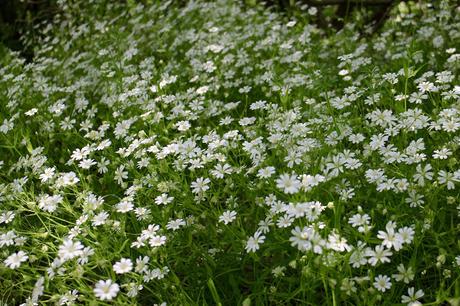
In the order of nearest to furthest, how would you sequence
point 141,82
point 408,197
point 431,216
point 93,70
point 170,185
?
point 431,216 → point 408,197 → point 170,185 → point 141,82 → point 93,70

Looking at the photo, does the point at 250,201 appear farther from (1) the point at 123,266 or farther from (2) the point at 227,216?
(1) the point at 123,266

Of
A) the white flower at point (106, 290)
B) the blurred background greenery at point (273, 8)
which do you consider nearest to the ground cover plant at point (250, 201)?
the white flower at point (106, 290)

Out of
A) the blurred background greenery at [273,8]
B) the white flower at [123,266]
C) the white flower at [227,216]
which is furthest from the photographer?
the blurred background greenery at [273,8]

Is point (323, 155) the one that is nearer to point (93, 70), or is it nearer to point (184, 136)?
point (184, 136)

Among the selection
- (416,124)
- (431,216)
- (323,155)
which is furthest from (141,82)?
(431,216)

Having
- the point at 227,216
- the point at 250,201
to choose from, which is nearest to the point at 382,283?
the point at 227,216

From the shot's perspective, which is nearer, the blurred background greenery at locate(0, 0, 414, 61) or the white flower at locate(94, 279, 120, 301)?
the white flower at locate(94, 279, 120, 301)

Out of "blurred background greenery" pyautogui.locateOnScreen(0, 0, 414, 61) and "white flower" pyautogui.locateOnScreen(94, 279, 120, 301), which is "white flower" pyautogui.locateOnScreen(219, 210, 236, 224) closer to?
"white flower" pyautogui.locateOnScreen(94, 279, 120, 301)

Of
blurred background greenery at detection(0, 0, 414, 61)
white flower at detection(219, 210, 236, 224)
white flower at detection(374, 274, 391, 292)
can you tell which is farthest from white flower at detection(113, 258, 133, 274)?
blurred background greenery at detection(0, 0, 414, 61)

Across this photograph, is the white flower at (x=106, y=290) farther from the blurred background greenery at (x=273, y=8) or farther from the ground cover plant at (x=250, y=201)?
the blurred background greenery at (x=273, y=8)

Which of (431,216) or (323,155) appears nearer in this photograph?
(431,216)

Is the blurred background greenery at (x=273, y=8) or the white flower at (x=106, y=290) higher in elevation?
the white flower at (x=106, y=290)
